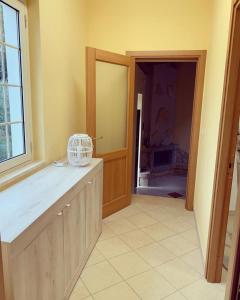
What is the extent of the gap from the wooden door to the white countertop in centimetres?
82

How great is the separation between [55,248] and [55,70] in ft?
5.11

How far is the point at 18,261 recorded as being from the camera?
1.16 meters

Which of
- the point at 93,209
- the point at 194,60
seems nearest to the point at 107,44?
the point at 194,60

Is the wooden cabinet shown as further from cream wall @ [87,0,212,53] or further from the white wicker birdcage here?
cream wall @ [87,0,212,53]

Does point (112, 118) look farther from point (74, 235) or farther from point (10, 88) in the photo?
point (74, 235)

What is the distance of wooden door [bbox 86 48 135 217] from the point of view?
277 cm

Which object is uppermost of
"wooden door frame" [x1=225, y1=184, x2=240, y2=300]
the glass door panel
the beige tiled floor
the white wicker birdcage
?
the glass door panel

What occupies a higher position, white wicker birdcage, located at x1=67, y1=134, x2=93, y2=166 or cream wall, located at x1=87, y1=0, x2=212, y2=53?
cream wall, located at x1=87, y1=0, x2=212, y2=53

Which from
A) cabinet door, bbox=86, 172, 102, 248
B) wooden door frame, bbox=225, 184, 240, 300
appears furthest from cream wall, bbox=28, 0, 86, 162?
wooden door frame, bbox=225, 184, 240, 300

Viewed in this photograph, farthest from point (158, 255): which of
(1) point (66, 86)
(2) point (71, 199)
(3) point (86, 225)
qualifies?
(1) point (66, 86)

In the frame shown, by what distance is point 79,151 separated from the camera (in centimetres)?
222

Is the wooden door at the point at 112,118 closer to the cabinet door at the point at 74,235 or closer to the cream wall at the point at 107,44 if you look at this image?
the cream wall at the point at 107,44

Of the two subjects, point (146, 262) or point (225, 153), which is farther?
point (146, 262)

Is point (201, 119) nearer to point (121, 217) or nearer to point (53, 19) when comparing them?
point (121, 217)
